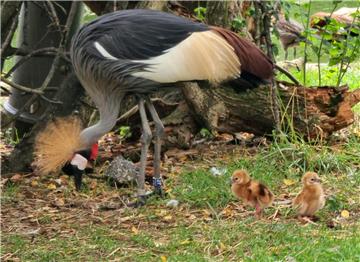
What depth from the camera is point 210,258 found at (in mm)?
3643

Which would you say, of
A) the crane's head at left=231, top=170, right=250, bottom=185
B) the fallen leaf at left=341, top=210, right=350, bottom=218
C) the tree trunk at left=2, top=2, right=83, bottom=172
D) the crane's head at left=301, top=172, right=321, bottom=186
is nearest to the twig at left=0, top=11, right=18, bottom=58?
the tree trunk at left=2, top=2, right=83, bottom=172

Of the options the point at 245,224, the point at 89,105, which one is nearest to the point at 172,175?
the point at 89,105

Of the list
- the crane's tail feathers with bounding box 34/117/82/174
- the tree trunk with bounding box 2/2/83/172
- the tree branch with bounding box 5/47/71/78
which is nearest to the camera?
the crane's tail feathers with bounding box 34/117/82/174

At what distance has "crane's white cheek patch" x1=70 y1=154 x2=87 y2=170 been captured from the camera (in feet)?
15.6

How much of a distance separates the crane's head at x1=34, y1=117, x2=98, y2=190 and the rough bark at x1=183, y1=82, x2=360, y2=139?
1.21 m

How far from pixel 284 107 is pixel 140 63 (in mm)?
1684

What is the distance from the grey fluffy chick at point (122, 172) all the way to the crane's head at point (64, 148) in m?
0.31

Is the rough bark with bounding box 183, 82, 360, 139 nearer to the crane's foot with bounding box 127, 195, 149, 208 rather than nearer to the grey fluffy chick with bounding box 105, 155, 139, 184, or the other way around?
the grey fluffy chick with bounding box 105, 155, 139, 184

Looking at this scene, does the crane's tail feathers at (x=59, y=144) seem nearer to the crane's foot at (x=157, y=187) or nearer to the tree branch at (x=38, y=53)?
the crane's foot at (x=157, y=187)

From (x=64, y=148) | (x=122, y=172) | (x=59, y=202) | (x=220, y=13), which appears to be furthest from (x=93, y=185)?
(x=220, y=13)

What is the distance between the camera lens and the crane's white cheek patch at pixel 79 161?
4746 millimetres

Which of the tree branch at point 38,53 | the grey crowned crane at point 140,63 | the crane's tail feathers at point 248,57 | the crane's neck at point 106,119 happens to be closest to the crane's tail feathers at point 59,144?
the grey crowned crane at point 140,63

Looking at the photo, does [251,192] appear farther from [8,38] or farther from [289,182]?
[8,38]

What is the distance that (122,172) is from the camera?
5098mm
